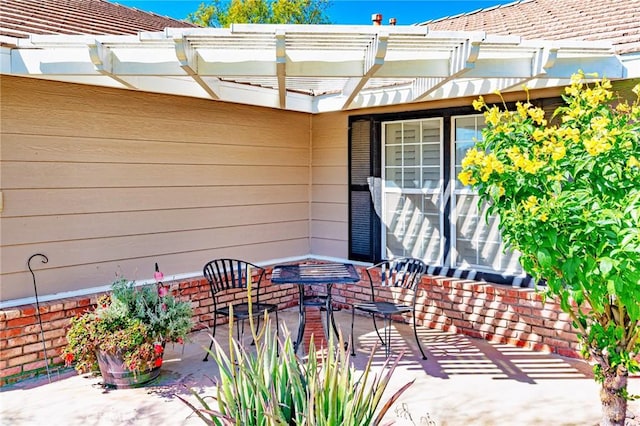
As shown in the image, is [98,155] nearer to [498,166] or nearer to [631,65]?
[498,166]

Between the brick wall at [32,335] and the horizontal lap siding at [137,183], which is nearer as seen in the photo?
the brick wall at [32,335]

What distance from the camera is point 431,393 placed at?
461 cm

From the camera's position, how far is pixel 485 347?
588 cm

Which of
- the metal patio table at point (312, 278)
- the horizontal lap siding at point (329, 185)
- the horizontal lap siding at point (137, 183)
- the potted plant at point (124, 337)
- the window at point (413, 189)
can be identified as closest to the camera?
the potted plant at point (124, 337)

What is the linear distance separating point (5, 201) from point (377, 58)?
354 cm

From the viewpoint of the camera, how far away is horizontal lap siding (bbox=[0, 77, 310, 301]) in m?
5.02

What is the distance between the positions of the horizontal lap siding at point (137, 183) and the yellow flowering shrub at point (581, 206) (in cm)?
383

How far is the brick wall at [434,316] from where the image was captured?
4871mm

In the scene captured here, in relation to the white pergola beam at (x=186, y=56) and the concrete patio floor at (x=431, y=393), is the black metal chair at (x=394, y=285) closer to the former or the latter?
the concrete patio floor at (x=431, y=393)

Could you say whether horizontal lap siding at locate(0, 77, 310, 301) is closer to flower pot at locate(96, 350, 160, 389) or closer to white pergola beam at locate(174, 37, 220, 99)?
flower pot at locate(96, 350, 160, 389)

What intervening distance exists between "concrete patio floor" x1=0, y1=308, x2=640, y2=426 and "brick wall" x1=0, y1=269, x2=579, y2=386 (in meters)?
0.16

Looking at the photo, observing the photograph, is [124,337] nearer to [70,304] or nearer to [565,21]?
[70,304]

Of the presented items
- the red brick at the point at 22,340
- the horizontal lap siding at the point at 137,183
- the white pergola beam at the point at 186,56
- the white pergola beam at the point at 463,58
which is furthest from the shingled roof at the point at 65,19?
the white pergola beam at the point at 463,58

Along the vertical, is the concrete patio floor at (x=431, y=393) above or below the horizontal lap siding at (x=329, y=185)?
below
